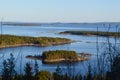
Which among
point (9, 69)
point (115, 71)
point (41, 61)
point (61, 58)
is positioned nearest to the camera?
point (115, 71)

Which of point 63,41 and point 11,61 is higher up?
point 63,41

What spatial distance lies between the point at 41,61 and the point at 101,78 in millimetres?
33386

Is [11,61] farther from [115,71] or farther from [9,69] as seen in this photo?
[115,71]

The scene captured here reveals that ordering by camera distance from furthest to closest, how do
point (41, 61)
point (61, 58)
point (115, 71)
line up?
point (61, 58) < point (41, 61) < point (115, 71)

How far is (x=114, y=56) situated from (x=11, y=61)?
70.9 inches

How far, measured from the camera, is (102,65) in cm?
477

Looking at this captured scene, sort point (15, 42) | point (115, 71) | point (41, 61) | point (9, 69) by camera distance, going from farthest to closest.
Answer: point (15, 42), point (41, 61), point (9, 69), point (115, 71)

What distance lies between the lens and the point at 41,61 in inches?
1503

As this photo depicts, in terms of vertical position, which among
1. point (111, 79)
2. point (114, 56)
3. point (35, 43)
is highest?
point (35, 43)

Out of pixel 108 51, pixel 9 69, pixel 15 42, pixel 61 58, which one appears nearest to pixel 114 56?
pixel 108 51

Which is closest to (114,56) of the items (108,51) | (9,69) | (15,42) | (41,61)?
(108,51)

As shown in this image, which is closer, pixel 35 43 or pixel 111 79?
pixel 111 79

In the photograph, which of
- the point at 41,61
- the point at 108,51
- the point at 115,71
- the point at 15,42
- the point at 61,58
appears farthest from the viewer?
the point at 15,42

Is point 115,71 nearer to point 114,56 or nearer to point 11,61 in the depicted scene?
point 114,56
